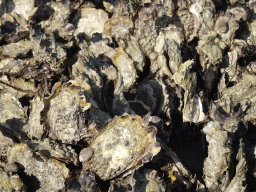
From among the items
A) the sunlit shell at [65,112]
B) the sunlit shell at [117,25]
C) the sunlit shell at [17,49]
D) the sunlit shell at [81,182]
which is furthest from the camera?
the sunlit shell at [117,25]

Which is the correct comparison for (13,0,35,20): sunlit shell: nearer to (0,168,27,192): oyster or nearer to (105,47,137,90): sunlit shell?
(105,47,137,90): sunlit shell

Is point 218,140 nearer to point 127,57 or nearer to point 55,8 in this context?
point 127,57

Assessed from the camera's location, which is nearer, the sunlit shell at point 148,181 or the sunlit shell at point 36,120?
the sunlit shell at point 148,181

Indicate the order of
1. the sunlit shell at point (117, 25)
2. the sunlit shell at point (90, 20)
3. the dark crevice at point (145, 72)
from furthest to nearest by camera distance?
the sunlit shell at point (90, 20)
the sunlit shell at point (117, 25)
the dark crevice at point (145, 72)

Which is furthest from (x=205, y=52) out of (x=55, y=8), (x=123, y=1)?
(x=55, y=8)

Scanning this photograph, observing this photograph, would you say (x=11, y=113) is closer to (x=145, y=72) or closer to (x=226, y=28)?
(x=145, y=72)

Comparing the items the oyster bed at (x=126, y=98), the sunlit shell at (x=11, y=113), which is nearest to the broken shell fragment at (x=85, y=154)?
the oyster bed at (x=126, y=98)

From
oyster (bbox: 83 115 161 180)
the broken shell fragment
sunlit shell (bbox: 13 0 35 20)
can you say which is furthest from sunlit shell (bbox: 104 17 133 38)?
the broken shell fragment

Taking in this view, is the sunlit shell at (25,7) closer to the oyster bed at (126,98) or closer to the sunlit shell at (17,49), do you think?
the oyster bed at (126,98)
